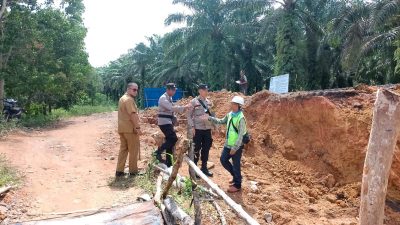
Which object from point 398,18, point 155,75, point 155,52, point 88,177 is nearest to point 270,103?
point 88,177

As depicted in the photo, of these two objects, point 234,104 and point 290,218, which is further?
point 290,218

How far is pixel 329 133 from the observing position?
930 centimetres

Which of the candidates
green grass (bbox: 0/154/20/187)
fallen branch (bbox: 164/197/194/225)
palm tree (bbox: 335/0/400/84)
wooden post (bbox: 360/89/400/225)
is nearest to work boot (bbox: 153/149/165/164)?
fallen branch (bbox: 164/197/194/225)

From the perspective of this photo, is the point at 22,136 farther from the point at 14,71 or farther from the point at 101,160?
the point at 101,160

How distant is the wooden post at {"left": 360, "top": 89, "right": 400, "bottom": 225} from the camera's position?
116 inches

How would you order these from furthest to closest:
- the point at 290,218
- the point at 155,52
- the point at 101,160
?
the point at 155,52
the point at 101,160
the point at 290,218

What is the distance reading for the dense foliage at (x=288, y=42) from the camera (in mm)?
18969

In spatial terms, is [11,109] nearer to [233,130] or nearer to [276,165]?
[276,165]

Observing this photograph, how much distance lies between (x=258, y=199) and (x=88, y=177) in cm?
306

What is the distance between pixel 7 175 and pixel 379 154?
607cm

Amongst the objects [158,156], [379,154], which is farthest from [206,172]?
[379,154]

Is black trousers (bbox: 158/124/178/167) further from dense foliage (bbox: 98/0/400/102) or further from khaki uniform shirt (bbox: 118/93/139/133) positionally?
dense foliage (bbox: 98/0/400/102)

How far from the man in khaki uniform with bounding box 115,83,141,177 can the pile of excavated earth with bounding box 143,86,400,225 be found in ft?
3.99

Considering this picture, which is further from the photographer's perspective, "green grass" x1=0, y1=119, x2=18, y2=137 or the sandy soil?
"green grass" x1=0, y1=119, x2=18, y2=137
